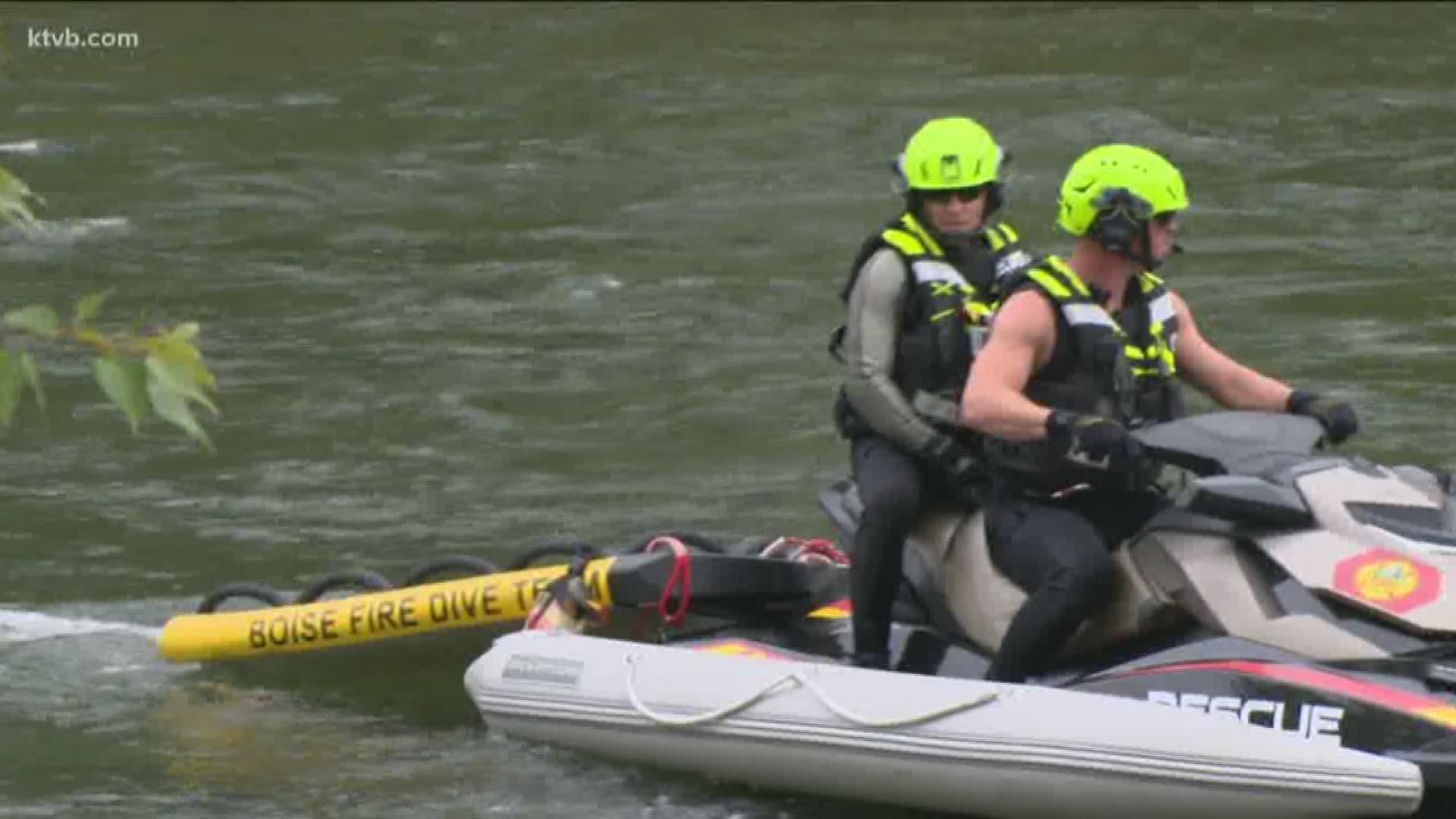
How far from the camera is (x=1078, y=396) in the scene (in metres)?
7.73

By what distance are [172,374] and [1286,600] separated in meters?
3.83

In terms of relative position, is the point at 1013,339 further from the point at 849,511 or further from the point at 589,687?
the point at 589,687

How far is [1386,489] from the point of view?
753 centimetres

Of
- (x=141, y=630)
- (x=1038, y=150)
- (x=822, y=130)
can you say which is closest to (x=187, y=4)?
(x=822, y=130)

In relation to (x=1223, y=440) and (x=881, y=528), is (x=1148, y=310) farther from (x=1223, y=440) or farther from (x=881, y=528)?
(x=881, y=528)

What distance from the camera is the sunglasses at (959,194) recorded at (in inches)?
324

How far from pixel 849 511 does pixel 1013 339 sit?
99cm

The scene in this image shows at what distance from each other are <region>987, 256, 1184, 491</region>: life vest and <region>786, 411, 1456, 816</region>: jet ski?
7.8 inches

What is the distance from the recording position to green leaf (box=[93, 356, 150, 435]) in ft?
13.6

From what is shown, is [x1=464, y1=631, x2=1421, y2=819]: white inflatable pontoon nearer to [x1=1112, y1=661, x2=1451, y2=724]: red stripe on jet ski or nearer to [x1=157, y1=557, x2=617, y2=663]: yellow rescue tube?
[x1=1112, y1=661, x2=1451, y2=724]: red stripe on jet ski

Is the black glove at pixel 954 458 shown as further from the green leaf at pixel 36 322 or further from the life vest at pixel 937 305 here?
the green leaf at pixel 36 322

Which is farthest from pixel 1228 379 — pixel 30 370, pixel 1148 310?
pixel 30 370

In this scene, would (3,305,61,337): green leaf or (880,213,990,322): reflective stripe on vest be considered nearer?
(3,305,61,337): green leaf

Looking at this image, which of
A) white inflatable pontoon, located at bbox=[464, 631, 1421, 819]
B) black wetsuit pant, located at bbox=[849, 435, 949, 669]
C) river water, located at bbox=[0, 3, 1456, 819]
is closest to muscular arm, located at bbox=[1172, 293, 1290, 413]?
black wetsuit pant, located at bbox=[849, 435, 949, 669]
